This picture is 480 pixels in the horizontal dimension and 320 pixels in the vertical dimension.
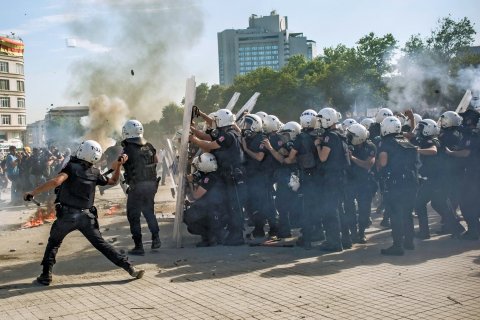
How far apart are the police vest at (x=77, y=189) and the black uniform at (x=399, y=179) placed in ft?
13.7

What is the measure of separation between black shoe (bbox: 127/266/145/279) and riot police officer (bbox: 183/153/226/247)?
2.18 meters

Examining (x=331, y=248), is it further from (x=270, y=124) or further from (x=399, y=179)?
(x=270, y=124)

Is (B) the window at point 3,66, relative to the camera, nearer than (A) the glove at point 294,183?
No

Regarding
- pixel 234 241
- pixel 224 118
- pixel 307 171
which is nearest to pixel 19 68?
pixel 224 118

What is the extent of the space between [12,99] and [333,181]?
257 feet

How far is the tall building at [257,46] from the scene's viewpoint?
541ft

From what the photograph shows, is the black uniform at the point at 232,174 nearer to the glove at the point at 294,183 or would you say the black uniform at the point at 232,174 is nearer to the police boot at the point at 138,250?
the glove at the point at 294,183

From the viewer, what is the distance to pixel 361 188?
9.30m

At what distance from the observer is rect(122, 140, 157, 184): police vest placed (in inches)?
327

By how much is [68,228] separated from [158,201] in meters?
10.0

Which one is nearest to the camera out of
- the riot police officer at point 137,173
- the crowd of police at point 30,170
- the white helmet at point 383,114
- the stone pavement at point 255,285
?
the stone pavement at point 255,285

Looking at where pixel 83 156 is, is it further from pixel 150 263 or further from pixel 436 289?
pixel 436 289

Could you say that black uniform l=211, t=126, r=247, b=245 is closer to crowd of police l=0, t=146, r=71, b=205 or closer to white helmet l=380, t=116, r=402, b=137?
white helmet l=380, t=116, r=402, b=137

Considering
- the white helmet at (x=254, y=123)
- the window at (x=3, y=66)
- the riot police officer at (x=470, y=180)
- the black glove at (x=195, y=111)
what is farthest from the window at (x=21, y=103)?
the riot police officer at (x=470, y=180)
